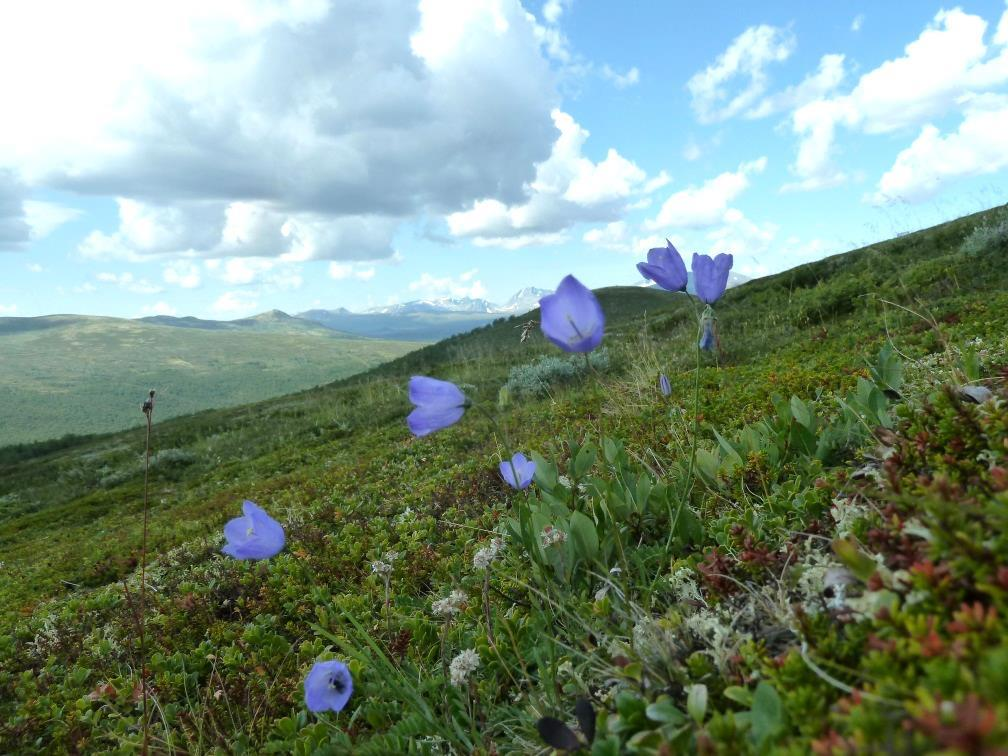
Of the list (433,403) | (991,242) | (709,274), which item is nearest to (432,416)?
(433,403)

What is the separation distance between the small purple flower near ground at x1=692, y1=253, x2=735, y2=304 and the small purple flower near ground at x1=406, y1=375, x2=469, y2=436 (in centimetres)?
129

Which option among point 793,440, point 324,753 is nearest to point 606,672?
point 324,753

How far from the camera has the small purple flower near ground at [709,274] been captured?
284 centimetres

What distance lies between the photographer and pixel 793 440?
134 inches

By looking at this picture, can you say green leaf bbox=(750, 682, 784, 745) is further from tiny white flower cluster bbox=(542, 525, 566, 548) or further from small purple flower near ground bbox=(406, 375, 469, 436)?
small purple flower near ground bbox=(406, 375, 469, 436)

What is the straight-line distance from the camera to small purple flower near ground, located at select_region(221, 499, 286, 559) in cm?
250

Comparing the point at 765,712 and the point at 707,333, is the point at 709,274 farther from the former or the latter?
the point at 765,712

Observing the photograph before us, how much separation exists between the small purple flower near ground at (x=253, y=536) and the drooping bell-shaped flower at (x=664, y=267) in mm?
1972

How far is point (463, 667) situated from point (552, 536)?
26.8 inches

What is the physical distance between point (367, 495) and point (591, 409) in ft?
9.63

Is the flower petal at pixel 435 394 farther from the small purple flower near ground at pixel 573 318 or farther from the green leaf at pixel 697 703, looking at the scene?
the green leaf at pixel 697 703

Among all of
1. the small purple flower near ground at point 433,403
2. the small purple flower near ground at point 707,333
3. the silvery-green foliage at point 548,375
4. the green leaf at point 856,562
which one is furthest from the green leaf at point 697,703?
the silvery-green foliage at point 548,375

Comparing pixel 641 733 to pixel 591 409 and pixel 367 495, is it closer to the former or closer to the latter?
pixel 367 495

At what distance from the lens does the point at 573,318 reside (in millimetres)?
2146
